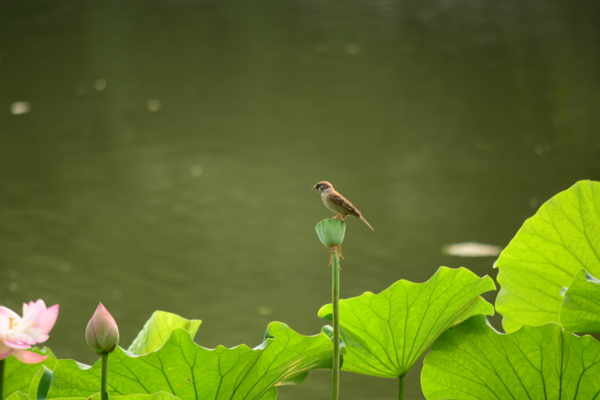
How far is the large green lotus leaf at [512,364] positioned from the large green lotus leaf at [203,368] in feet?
0.23

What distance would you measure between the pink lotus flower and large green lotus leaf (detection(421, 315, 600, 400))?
0.20m

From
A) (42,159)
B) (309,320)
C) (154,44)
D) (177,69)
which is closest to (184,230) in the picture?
(309,320)

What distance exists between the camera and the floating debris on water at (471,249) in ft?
6.57

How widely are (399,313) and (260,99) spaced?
102 inches

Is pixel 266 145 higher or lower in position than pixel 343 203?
higher

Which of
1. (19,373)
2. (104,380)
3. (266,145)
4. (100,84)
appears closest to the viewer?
(104,380)

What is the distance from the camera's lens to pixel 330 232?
0.25 metres

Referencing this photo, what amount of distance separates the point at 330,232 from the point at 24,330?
0.14 metres

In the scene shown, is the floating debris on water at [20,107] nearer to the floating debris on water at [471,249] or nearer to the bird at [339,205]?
the floating debris on water at [471,249]

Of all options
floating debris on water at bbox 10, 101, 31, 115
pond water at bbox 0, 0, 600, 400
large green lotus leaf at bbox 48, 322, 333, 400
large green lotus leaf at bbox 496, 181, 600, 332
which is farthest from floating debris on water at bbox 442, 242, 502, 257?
floating debris on water at bbox 10, 101, 31, 115

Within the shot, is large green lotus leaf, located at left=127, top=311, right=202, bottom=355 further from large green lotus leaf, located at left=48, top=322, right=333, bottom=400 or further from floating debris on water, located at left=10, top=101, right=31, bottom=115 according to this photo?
floating debris on water, located at left=10, top=101, right=31, bottom=115

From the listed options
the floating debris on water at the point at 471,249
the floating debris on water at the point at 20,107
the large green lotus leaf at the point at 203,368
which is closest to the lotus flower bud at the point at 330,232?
the large green lotus leaf at the point at 203,368

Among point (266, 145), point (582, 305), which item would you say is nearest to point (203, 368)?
point (582, 305)

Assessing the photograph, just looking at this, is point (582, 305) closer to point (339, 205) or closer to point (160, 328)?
point (339, 205)
